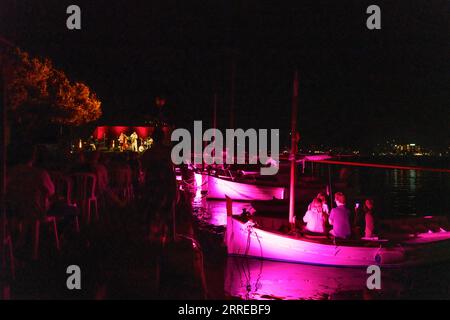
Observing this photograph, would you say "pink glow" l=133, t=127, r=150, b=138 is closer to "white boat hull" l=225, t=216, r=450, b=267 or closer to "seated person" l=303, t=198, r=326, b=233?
"white boat hull" l=225, t=216, r=450, b=267

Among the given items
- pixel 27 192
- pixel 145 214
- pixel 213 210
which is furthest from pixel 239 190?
pixel 27 192

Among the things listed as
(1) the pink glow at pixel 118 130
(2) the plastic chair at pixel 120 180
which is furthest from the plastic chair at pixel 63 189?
(1) the pink glow at pixel 118 130

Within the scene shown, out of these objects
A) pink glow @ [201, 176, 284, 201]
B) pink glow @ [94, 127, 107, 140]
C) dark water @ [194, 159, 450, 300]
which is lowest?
dark water @ [194, 159, 450, 300]

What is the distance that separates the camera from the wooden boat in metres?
13.1

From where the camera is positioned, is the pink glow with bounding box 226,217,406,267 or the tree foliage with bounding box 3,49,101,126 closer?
the pink glow with bounding box 226,217,406,267

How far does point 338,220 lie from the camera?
42.4 feet

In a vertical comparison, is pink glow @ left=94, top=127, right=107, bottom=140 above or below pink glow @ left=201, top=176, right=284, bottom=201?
above

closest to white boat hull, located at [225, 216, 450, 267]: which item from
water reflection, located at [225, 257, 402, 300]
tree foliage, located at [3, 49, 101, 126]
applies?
water reflection, located at [225, 257, 402, 300]

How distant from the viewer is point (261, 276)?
12.9 meters

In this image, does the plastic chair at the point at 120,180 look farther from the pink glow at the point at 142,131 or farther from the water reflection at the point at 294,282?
the pink glow at the point at 142,131

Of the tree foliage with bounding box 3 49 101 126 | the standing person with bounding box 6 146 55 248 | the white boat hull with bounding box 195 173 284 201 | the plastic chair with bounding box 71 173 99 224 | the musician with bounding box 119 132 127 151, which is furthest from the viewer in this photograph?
the musician with bounding box 119 132 127 151

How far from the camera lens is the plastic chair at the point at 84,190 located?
34.1 feet

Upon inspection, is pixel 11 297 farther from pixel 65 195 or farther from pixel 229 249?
pixel 229 249

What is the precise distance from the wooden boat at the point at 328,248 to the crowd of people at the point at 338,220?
1.08ft
